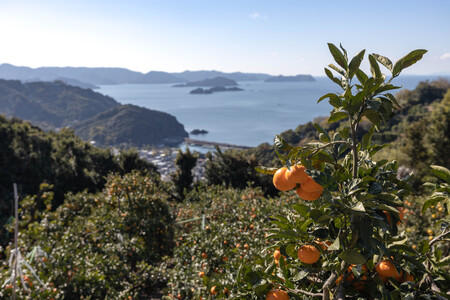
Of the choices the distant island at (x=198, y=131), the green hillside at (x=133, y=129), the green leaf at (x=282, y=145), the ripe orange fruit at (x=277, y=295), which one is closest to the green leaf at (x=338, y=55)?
the green leaf at (x=282, y=145)

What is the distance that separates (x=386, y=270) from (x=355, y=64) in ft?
3.33

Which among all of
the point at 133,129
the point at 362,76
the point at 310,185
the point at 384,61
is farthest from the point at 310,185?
the point at 133,129

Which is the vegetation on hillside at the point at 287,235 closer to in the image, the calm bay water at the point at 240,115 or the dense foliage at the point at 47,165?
the dense foliage at the point at 47,165

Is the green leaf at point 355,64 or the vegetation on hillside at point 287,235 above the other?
the green leaf at point 355,64

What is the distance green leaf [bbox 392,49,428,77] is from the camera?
104cm

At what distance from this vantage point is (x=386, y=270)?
4.53ft

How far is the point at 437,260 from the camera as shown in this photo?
1.59 meters

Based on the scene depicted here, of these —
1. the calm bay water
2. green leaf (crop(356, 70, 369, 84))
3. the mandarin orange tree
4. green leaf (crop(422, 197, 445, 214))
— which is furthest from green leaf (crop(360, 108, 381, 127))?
the calm bay water

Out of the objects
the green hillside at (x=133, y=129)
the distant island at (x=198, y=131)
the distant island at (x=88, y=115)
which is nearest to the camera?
the green hillside at (x=133, y=129)

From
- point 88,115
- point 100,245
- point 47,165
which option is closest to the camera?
point 100,245

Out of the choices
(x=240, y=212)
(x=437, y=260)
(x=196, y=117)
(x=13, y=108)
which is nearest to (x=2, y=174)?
(x=240, y=212)

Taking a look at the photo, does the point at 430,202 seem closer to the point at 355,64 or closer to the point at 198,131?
the point at 355,64

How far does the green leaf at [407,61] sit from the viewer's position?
41.0 inches

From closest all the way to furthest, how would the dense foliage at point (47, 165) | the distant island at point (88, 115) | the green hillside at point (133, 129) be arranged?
the dense foliage at point (47, 165) < the green hillside at point (133, 129) < the distant island at point (88, 115)
